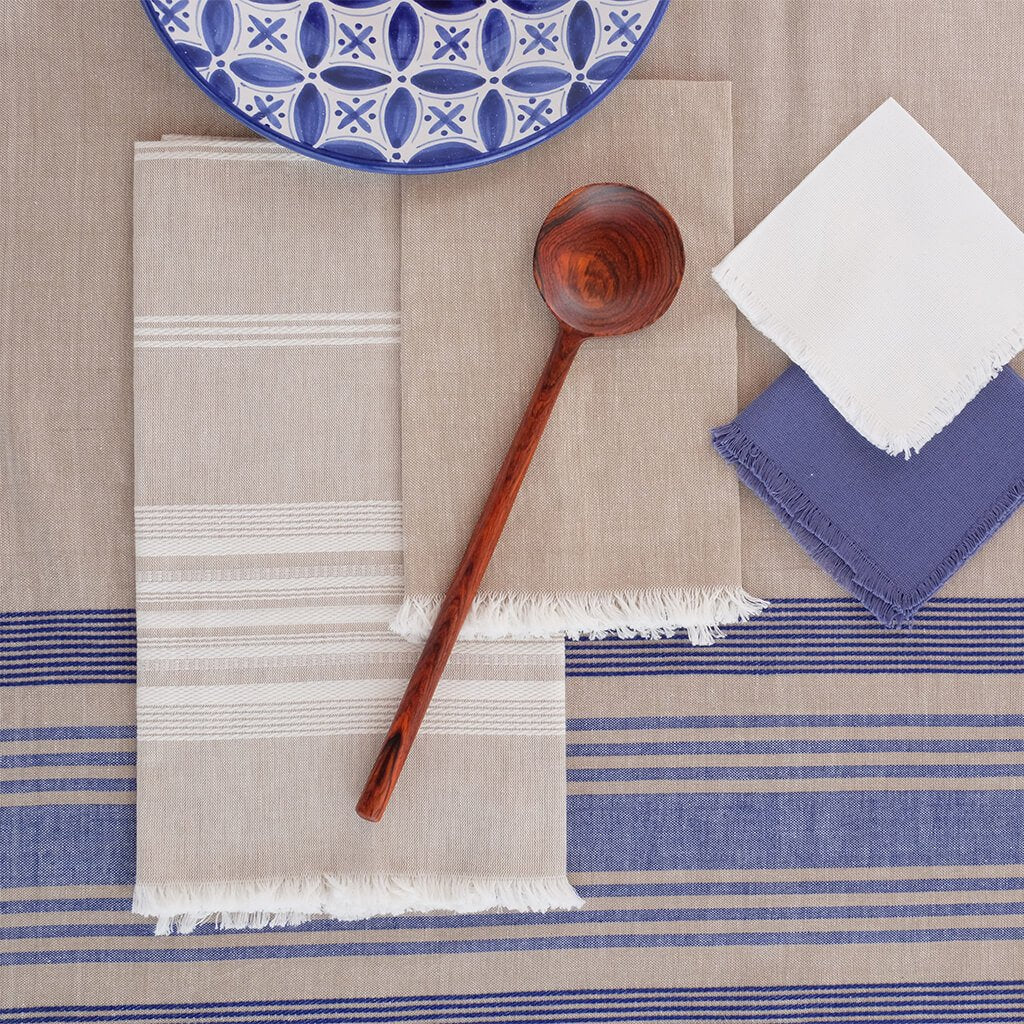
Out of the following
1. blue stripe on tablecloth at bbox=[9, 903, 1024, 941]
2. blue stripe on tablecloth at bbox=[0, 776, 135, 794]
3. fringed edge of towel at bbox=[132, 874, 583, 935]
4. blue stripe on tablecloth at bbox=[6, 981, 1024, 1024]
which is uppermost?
blue stripe on tablecloth at bbox=[0, 776, 135, 794]

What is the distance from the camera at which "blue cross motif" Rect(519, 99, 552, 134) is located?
1.61 feet

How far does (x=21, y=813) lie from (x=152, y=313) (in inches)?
12.9

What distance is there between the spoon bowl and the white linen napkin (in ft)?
0.14

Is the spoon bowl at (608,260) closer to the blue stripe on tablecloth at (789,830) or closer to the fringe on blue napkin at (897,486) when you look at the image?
the fringe on blue napkin at (897,486)

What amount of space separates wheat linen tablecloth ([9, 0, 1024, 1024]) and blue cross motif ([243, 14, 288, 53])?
7 centimetres

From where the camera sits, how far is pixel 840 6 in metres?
0.55

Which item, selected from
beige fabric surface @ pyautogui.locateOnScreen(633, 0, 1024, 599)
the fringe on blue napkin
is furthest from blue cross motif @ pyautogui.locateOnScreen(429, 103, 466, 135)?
the fringe on blue napkin

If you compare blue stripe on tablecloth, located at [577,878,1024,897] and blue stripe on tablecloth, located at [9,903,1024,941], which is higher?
blue stripe on tablecloth, located at [577,878,1024,897]

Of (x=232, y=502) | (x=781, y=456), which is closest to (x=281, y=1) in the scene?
(x=232, y=502)

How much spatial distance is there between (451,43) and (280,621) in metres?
0.36

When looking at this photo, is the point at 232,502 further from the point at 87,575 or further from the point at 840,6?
the point at 840,6

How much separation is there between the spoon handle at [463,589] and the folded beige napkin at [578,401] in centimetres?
1

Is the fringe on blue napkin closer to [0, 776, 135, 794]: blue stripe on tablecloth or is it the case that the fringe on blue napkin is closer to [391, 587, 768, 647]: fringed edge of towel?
[391, 587, 768, 647]: fringed edge of towel

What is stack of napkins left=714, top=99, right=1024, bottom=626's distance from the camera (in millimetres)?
519
